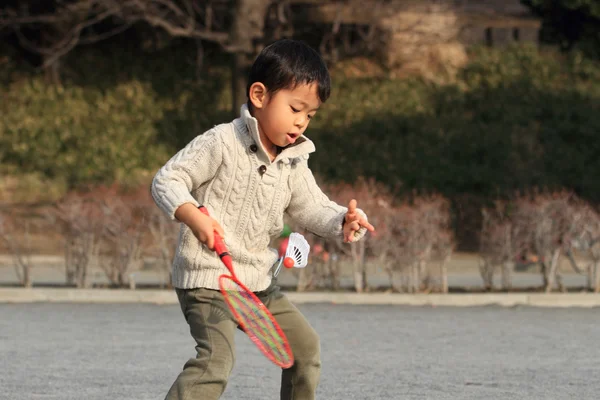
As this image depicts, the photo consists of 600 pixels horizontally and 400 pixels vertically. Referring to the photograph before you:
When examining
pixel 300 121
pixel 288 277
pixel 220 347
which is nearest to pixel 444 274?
pixel 288 277

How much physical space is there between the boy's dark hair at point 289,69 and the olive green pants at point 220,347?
0.88 m

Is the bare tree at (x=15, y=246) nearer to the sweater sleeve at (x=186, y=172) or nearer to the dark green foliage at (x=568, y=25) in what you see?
the sweater sleeve at (x=186, y=172)

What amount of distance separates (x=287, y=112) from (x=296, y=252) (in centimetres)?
57

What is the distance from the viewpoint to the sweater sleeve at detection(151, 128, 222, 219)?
466cm

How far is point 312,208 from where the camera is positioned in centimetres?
530

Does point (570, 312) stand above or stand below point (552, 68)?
below

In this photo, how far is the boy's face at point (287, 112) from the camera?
16.0 feet

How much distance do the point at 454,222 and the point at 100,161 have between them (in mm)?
9208

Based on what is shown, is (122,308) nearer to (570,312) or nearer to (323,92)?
(570,312)

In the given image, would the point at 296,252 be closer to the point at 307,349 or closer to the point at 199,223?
the point at 307,349

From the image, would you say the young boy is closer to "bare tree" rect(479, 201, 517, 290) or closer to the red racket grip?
the red racket grip

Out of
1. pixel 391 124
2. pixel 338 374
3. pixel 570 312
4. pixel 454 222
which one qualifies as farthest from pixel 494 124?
pixel 338 374

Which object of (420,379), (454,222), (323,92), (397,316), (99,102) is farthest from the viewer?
(99,102)

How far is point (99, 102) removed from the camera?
3111 centimetres
